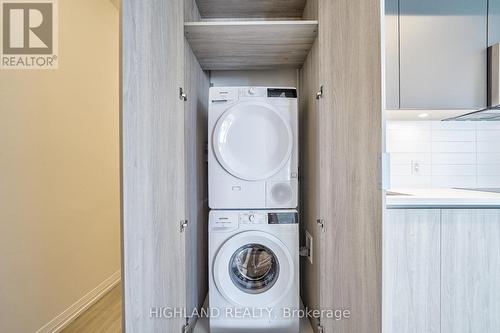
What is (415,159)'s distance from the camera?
1.96m

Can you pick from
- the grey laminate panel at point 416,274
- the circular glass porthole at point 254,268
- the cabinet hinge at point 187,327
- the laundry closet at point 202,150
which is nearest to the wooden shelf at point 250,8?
the laundry closet at point 202,150

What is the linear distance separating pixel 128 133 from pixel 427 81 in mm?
1902

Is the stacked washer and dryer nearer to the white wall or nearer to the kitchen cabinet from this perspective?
the kitchen cabinet

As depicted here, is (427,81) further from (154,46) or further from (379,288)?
(154,46)

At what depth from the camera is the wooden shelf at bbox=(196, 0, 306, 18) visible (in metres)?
1.82

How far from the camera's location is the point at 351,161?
101 cm

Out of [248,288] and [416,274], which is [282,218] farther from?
[416,274]

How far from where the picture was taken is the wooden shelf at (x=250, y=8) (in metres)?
1.82

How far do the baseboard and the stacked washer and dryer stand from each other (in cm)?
118

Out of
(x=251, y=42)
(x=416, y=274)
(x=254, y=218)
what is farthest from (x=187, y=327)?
(x=251, y=42)

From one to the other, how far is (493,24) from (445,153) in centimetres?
97

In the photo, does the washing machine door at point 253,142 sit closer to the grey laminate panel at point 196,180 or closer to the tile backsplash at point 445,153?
the grey laminate panel at point 196,180

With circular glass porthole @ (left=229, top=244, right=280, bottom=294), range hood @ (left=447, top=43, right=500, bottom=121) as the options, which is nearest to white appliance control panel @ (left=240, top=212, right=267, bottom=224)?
circular glass porthole @ (left=229, top=244, right=280, bottom=294)

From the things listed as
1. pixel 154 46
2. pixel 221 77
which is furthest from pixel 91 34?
pixel 154 46
